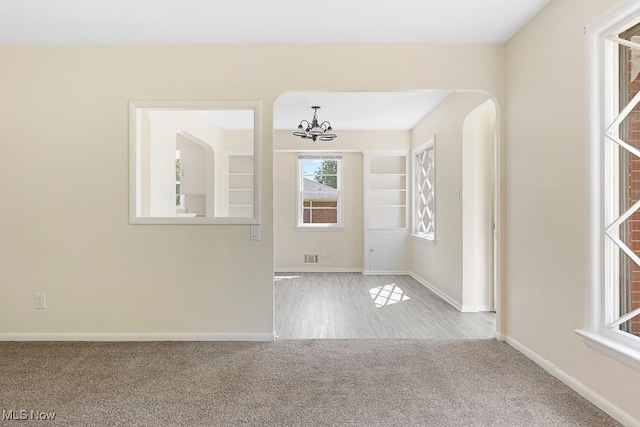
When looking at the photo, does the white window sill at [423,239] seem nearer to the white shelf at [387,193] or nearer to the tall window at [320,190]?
the white shelf at [387,193]

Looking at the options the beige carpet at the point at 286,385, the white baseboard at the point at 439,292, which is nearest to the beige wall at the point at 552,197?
the beige carpet at the point at 286,385

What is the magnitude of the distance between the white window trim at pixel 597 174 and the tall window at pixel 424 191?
3.24 meters

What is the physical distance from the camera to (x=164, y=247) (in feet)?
11.2

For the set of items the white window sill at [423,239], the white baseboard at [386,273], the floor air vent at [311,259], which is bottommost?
the white baseboard at [386,273]

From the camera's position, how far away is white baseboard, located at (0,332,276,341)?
339 centimetres

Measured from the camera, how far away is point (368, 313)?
439cm

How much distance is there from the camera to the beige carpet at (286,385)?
2154 mm

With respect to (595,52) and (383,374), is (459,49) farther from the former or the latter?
(383,374)

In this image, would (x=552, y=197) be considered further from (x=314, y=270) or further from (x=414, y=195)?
(x=314, y=270)

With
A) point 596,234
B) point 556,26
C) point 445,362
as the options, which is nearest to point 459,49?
point 556,26

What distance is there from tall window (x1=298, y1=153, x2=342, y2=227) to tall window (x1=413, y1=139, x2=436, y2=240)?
141 centimetres

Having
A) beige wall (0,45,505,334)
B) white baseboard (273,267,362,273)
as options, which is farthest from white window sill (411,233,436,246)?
beige wall (0,45,505,334)

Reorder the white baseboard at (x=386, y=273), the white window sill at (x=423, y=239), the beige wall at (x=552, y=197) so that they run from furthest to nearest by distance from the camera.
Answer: the white baseboard at (x=386, y=273) < the white window sill at (x=423, y=239) < the beige wall at (x=552, y=197)

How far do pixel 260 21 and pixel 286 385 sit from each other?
2568 millimetres
